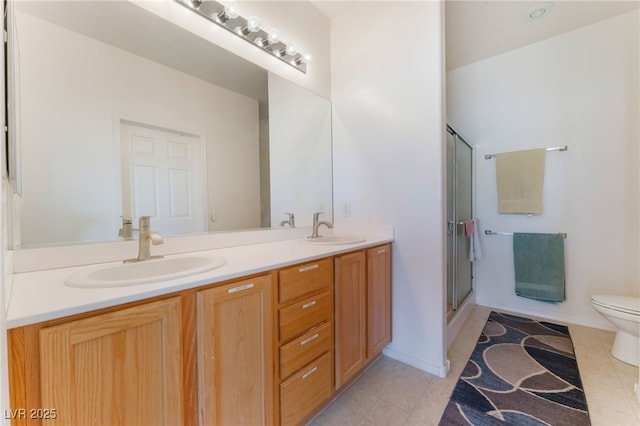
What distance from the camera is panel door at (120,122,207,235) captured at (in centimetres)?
126

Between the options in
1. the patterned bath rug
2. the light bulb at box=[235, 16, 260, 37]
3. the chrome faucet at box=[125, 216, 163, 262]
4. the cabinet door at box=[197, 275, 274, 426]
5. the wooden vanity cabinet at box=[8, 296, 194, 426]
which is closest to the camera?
the wooden vanity cabinet at box=[8, 296, 194, 426]

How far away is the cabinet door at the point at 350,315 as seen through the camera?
1475 millimetres

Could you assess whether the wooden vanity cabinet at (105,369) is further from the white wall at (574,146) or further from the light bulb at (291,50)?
the white wall at (574,146)

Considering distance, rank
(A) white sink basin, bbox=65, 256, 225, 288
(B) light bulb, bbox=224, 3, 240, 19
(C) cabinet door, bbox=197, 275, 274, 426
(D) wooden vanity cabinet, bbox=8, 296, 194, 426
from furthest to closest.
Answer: (B) light bulb, bbox=224, 3, 240, 19 < (C) cabinet door, bbox=197, 275, 274, 426 < (A) white sink basin, bbox=65, 256, 225, 288 < (D) wooden vanity cabinet, bbox=8, 296, 194, 426

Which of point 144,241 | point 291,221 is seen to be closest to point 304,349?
point 144,241

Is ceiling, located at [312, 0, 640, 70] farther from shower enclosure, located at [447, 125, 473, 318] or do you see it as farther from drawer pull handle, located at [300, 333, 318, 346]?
drawer pull handle, located at [300, 333, 318, 346]

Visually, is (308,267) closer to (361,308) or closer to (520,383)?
(361,308)

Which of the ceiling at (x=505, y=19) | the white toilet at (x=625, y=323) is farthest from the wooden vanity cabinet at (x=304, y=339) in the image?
the ceiling at (x=505, y=19)

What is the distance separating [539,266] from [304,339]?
251 cm

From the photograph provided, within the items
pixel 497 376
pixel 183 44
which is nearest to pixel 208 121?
pixel 183 44

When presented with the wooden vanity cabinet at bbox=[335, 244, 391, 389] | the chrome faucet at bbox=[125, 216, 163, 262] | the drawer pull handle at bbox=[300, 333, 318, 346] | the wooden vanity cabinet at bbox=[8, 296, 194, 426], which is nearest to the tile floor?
the wooden vanity cabinet at bbox=[335, 244, 391, 389]

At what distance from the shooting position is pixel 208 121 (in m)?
1.55

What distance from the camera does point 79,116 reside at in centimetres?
112

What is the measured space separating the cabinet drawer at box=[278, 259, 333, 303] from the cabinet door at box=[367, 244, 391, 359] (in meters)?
0.40
